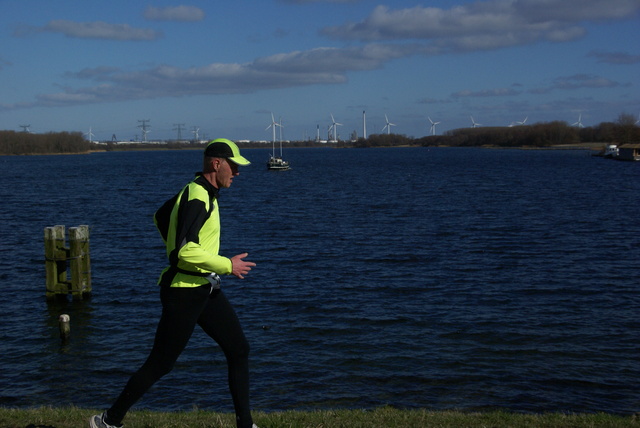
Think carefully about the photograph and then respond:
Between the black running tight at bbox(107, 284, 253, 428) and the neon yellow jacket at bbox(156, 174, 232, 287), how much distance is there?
4.6 inches

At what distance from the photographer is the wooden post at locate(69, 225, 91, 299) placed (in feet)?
61.8

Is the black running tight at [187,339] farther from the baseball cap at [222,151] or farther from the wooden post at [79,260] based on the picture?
the wooden post at [79,260]

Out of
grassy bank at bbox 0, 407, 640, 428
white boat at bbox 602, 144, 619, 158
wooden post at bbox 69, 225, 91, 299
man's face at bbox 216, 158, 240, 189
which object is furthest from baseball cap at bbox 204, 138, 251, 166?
white boat at bbox 602, 144, 619, 158

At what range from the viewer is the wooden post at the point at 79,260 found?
18.8m

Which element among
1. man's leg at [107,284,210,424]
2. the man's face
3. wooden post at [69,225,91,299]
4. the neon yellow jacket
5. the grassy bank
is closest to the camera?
the neon yellow jacket

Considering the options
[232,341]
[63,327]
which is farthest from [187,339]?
[63,327]

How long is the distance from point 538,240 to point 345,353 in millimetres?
19305

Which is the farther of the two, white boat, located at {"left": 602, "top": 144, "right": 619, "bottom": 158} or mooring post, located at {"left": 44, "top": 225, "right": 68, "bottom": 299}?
white boat, located at {"left": 602, "top": 144, "right": 619, "bottom": 158}

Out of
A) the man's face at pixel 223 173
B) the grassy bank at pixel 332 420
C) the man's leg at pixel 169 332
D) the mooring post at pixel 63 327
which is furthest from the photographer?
the mooring post at pixel 63 327

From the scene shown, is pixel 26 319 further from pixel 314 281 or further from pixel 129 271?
pixel 314 281

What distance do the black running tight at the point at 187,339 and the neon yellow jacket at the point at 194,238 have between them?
0.39 feet

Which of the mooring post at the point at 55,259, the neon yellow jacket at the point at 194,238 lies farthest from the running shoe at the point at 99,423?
the mooring post at the point at 55,259

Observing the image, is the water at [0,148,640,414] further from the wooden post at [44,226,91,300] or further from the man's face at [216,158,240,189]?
the man's face at [216,158,240,189]

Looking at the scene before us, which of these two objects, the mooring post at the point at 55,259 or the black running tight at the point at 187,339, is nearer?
the black running tight at the point at 187,339
